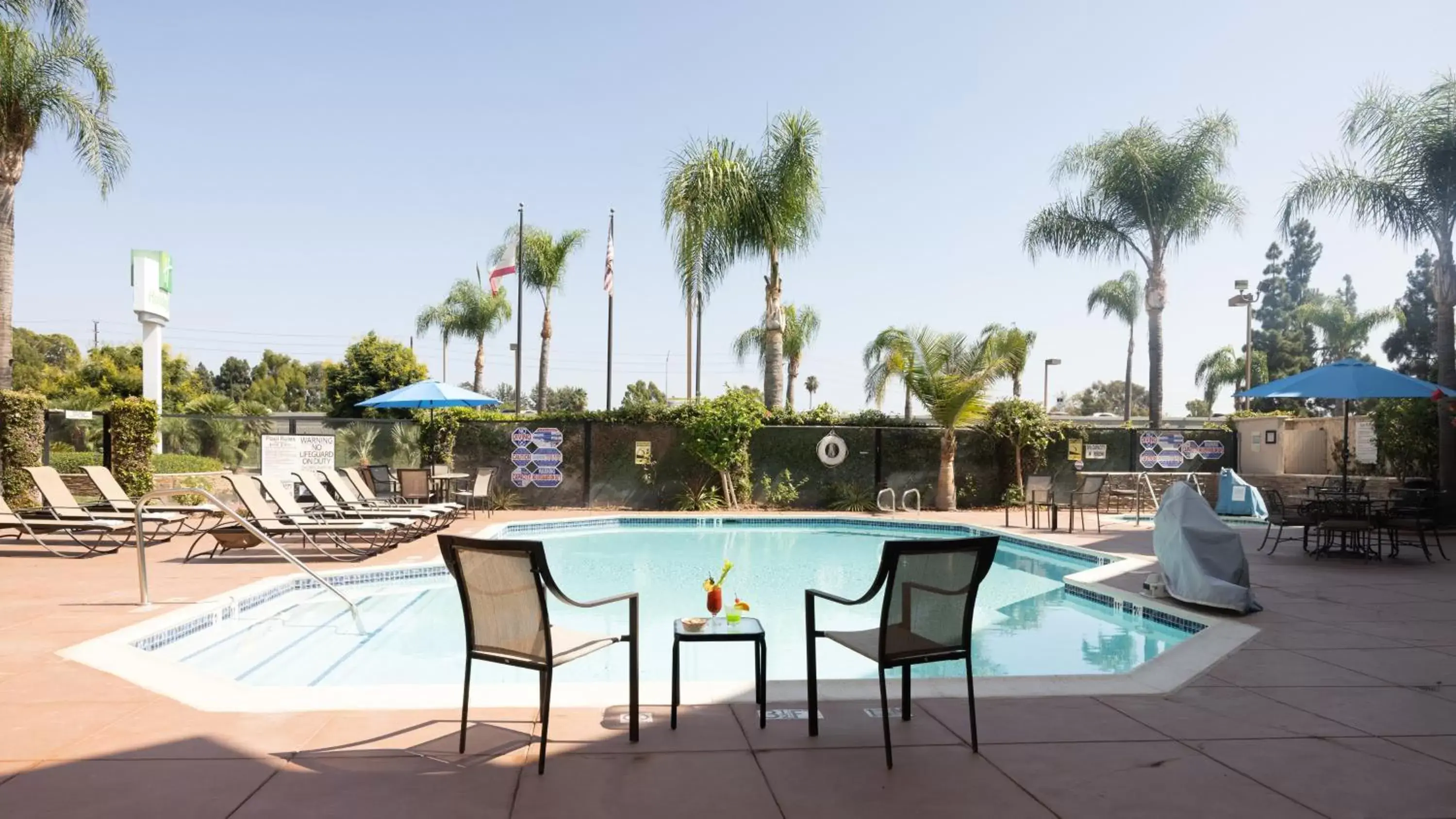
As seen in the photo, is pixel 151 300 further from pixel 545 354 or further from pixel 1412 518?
pixel 1412 518

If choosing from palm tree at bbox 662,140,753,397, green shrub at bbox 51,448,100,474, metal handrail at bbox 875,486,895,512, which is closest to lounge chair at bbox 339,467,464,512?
green shrub at bbox 51,448,100,474

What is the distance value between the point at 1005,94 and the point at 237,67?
12.4 m

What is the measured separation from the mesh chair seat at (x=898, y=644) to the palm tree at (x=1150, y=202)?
17.1m

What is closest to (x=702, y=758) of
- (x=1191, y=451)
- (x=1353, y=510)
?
(x=1353, y=510)

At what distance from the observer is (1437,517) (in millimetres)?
11953

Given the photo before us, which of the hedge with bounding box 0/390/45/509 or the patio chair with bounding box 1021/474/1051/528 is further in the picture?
the patio chair with bounding box 1021/474/1051/528

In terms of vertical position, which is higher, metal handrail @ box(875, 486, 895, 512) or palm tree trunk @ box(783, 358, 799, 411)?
palm tree trunk @ box(783, 358, 799, 411)

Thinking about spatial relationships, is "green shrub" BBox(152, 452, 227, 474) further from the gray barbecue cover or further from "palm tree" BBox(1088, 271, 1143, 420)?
"palm tree" BBox(1088, 271, 1143, 420)

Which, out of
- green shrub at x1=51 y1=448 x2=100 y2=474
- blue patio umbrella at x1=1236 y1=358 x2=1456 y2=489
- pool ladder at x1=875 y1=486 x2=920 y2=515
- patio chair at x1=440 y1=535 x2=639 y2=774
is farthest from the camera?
pool ladder at x1=875 y1=486 x2=920 y2=515

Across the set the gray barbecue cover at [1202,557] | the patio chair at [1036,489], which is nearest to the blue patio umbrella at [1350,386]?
the patio chair at [1036,489]

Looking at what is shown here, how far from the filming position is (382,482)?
14.3m

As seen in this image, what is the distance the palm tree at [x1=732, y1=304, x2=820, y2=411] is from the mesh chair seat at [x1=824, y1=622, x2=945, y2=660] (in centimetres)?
3679

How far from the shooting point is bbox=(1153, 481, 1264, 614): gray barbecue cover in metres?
6.19

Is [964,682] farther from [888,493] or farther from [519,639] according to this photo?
[888,493]
